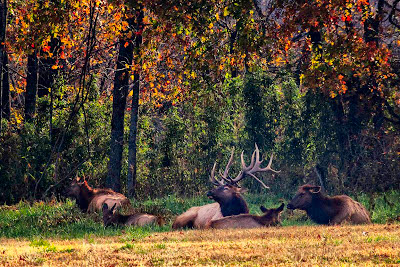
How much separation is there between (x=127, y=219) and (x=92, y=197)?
9.92 ft

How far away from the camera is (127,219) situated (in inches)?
656

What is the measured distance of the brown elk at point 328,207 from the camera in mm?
16909

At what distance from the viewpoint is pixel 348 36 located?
18031 mm

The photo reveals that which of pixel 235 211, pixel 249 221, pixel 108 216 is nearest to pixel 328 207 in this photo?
pixel 235 211

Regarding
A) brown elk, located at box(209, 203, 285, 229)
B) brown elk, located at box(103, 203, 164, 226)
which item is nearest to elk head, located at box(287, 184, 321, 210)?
brown elk, located at box(209, 203, 285, 229)

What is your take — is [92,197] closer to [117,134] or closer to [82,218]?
[82,218]

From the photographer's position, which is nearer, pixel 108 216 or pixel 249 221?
pixel 249 221

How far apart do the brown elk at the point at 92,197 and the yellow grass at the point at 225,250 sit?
4.87 m

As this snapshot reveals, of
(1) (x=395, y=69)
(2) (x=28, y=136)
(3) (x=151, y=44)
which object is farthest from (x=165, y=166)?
(1) (x=395, y=69)

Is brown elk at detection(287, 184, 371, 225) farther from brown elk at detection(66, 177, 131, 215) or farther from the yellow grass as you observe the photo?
brown elk at detection(66, 177, 131, 215)

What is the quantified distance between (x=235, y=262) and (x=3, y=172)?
44.8ft

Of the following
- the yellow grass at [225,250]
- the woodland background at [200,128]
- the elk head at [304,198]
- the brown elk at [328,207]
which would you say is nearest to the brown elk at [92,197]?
the woodland background at [200,128]

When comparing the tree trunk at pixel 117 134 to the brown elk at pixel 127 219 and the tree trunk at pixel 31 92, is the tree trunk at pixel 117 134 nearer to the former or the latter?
the tree trunk at pixel 31 92

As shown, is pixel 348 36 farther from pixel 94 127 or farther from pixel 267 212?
pixel 94 127
